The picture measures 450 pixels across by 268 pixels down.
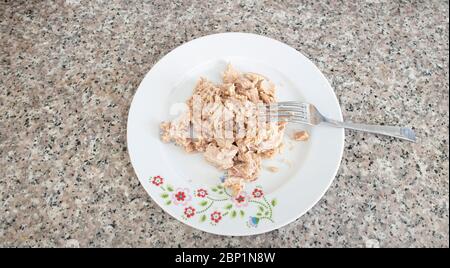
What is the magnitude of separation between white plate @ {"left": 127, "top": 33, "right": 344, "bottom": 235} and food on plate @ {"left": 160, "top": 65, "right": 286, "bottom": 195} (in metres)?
0.04

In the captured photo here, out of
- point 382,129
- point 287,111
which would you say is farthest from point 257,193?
point 382,129

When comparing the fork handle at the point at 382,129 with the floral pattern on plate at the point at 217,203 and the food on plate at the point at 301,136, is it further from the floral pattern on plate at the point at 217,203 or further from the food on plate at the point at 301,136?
the floral pattern on plate at the point at 217,203

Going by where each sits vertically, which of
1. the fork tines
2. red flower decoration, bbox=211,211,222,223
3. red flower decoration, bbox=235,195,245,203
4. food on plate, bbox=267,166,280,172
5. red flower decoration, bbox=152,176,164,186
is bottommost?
red flower decoration, bbox=152,176,164,186

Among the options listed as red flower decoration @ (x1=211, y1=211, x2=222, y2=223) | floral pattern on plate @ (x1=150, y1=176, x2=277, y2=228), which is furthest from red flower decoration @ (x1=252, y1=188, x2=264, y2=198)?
red flower decoration @ (x1=211, y1=211, x2=222, y2=223)

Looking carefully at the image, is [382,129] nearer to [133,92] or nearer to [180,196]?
[180,196]

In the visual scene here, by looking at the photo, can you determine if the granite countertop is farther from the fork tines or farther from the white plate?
the fork tines

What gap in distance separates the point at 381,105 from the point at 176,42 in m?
0.78

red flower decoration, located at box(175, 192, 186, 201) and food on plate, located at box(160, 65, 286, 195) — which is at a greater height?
food on plate, located at box(160, 65, 286, 195)

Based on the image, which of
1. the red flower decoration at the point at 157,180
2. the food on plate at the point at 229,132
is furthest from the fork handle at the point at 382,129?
the red flower decoration at the point at 157,180

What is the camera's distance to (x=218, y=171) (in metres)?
1.11

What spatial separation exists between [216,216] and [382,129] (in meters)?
0.60

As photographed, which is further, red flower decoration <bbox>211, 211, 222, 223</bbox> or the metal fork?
the metal fork

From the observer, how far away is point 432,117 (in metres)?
1.28

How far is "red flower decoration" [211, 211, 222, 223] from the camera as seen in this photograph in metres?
1.01
